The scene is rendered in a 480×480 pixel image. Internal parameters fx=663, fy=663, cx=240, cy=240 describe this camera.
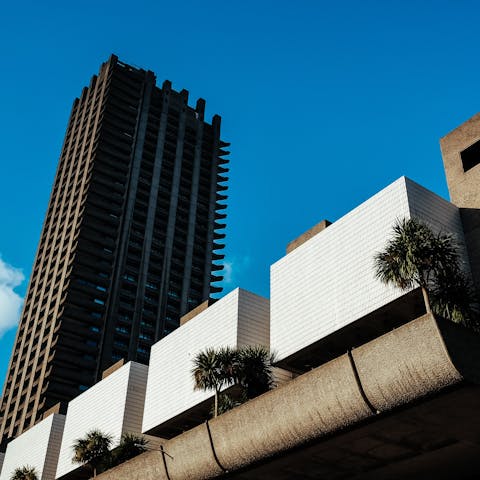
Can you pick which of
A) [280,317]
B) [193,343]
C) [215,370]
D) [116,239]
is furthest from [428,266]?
[116,239]

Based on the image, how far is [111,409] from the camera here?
5878cm

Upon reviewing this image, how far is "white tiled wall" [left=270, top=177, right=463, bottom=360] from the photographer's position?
38938mm

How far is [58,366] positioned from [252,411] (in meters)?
79.1

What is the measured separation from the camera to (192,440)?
30891 millimetres

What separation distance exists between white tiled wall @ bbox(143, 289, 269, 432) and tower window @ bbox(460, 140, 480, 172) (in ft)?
57.9

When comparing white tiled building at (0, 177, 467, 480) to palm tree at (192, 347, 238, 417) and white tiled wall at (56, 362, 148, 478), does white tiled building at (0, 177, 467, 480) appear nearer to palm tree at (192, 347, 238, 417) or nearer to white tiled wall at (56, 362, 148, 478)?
white tiled wall at (56, 362, 148, 478)

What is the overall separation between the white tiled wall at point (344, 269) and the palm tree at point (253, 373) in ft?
7.32

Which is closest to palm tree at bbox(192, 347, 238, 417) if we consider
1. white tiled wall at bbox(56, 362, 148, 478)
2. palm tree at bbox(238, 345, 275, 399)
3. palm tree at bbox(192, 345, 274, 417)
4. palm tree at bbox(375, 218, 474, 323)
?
palm tree at bbox(192, 345, 274, 417)

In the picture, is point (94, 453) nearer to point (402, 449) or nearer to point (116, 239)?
point (402, 449)

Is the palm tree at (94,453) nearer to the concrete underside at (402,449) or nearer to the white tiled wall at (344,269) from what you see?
→ the white tiled wall at (344,269)

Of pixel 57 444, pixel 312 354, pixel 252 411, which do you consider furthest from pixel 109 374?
pixel 252 411

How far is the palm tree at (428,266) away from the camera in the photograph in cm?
2947

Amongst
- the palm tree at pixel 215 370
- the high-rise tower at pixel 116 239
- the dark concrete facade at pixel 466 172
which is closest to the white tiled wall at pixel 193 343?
the palm tree at pixel 215 370

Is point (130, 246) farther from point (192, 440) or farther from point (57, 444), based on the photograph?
point (192, 440)
